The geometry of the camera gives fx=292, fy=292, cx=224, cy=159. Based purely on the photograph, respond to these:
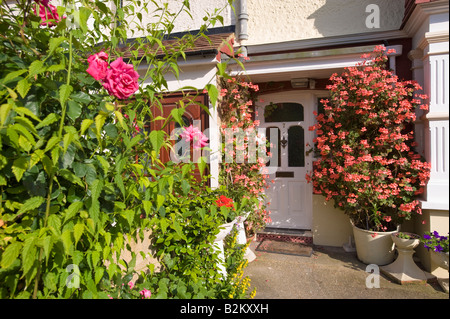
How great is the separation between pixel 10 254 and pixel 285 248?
Result: 4.19 metres

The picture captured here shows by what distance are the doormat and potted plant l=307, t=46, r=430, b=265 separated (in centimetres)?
77

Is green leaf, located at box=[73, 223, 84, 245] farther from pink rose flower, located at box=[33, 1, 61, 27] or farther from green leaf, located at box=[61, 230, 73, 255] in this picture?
pink rose flower, located at box=[33, 1, 61, 27]

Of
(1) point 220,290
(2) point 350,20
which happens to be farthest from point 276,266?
(2) point 350,20

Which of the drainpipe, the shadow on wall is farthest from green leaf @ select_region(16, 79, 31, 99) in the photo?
the shadow on wall

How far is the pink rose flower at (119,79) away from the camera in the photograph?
3.52 ft

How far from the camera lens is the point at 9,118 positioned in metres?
0.88

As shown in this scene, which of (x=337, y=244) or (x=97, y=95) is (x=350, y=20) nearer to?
(x=337, y=244)

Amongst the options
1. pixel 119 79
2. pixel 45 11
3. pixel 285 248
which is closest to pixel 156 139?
pixel 119 79

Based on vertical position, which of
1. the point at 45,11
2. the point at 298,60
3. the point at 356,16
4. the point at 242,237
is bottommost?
the point at 242,237

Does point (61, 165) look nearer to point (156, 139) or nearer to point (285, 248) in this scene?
point (156, 139)

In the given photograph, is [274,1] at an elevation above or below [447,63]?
above

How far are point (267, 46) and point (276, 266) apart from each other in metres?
3.40

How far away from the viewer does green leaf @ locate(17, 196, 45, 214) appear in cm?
96

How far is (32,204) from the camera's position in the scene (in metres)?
0.98
